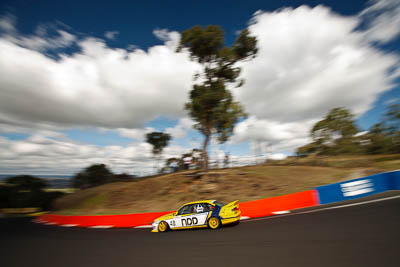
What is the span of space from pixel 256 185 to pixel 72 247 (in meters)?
13.7

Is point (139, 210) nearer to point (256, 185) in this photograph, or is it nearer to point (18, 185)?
point (256, 185)

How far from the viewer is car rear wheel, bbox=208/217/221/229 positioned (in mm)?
8190

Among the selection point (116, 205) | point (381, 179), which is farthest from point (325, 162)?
point (116, 205)

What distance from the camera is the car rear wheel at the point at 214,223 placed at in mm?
8190

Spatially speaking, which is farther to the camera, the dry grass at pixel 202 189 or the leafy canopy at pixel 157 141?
the leafy canopy at pixel 157 141

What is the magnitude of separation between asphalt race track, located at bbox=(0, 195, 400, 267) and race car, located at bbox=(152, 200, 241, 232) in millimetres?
937

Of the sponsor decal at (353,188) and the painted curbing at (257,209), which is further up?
the sponsor decal at (353,188)

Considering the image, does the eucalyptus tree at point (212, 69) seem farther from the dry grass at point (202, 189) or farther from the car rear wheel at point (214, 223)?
the car rear wheel at point (214, 223)

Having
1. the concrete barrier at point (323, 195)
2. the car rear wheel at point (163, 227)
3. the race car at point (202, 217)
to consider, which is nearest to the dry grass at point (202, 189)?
the concrete barrier at point (323, 195)

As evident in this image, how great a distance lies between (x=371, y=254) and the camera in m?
4.13

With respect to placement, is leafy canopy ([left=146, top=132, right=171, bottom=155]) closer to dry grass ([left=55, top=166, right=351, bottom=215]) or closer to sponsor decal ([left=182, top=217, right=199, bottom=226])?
dry grass ([left=55, top=166, right=351, bottom=215])

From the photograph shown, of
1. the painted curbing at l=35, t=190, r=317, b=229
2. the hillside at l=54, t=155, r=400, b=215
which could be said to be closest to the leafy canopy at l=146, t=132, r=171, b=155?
the hillside at l=54, t=155, r=400, b=215

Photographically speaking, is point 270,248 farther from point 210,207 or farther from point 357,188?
point 357,188

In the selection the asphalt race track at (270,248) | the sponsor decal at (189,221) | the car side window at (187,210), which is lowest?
the asphalt race track at (270,248)
